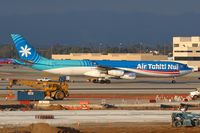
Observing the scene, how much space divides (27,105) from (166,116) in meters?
16.8

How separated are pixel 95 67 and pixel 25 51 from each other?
45.8 feet

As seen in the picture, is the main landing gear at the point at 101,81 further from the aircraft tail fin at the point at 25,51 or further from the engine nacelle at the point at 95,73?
the aircraft tail fin at the point at 25,51

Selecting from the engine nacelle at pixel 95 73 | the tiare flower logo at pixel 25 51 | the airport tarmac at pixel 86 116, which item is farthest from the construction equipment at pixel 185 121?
the tiare flower logo at pixel 25 51

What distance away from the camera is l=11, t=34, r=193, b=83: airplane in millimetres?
117688

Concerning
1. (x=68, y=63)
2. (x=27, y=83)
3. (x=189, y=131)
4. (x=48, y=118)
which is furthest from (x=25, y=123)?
(x=68, y=63)

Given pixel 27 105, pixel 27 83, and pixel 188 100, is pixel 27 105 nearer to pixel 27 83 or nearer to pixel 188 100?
pixel 27 83

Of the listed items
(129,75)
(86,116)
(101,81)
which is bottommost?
(86,116)

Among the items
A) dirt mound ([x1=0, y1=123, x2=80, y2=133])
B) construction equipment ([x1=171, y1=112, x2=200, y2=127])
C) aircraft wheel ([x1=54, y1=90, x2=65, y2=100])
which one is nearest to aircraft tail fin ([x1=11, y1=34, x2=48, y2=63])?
aircraft wheel ([x1=54, y1=90, x2=65, y2=100])

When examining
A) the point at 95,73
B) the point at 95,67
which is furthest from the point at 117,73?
the point at 95,67

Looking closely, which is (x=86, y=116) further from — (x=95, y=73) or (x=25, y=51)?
(x=25, y=51)

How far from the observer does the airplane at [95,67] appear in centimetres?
11769

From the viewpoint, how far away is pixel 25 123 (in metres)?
51.2

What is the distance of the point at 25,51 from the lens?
119 m

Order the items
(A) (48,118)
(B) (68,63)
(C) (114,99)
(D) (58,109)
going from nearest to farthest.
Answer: (A) (48,118) → (D) (58,109) → (C) (114,99) → (B) (68,63)
